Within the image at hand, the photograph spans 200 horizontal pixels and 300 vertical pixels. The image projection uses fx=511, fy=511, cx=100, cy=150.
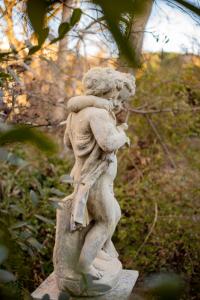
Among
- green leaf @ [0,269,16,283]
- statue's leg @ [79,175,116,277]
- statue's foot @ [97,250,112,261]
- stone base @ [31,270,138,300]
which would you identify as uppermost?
green leaf @ [0,269,16,283]

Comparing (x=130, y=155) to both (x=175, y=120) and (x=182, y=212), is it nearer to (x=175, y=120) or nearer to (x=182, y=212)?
(x=175, y=120)

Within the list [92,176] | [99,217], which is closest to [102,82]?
[92,176]

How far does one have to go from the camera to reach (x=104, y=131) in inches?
103

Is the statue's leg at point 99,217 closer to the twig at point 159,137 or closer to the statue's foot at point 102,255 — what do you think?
the statue's foot at point 102,255

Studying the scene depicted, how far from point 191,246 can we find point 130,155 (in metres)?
1.39

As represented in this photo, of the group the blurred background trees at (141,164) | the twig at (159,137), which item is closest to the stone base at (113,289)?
the blurred background trees at (141,164)

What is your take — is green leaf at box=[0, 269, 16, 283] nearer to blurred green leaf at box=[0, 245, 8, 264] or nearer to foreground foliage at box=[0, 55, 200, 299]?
blurred green leaf at box=[0, 245, 8, 264]

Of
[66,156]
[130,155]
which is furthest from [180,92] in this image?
[66,156]

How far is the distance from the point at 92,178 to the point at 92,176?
0.04 ft

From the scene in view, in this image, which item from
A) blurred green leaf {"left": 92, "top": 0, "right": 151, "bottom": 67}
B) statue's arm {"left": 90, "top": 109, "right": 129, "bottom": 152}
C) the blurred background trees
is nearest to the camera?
blurred green leaf {"left": 92, "top": 0, "right": 151, "bottom": 67}

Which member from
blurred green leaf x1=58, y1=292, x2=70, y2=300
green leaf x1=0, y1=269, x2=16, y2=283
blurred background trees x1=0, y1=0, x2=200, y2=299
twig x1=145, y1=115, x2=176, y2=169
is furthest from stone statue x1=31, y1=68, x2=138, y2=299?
twig x1=145, y1=115, x2=176, y2=169

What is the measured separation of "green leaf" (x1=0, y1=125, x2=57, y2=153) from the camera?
31 centimetres

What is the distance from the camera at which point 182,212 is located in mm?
5035

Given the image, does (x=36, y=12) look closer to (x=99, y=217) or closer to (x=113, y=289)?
(x=99, y=217)
